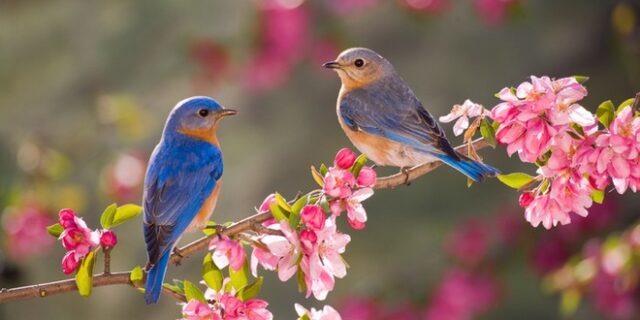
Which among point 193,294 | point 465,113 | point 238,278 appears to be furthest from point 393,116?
point 193,294

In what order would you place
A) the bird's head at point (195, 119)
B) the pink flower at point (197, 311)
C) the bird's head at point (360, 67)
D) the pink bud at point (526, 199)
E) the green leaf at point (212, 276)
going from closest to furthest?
the pink flower at point (197, 311), the green leaf at point (212, 276), the pink bud at point (526, 199), the bird's head at point (195, 119), the bird's head at point (360, 67)

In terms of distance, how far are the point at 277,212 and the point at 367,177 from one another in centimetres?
26

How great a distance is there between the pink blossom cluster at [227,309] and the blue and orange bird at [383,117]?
0.92 m

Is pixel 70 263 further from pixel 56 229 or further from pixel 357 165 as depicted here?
pixel 357 165

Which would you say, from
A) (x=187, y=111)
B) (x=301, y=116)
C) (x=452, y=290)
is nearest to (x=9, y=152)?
(x=301, y=116)

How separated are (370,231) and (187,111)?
13.2 ft

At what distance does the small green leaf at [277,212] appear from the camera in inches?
101

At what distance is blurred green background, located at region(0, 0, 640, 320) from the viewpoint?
6730 millimetres

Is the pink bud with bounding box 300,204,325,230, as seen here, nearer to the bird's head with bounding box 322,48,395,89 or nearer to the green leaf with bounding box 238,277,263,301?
the green leaf with bounding box 238,277,263,301

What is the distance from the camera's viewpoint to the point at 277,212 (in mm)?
2574

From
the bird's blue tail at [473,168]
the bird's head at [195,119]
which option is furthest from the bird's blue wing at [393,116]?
the bird's head at [195,119]

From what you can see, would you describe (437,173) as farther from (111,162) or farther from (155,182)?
(155,182)

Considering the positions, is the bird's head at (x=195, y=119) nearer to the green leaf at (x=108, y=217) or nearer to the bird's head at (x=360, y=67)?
the bird's head at (x=360, y=67)

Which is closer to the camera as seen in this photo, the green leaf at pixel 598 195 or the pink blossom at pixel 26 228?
the green leaf at pixel 598 195
